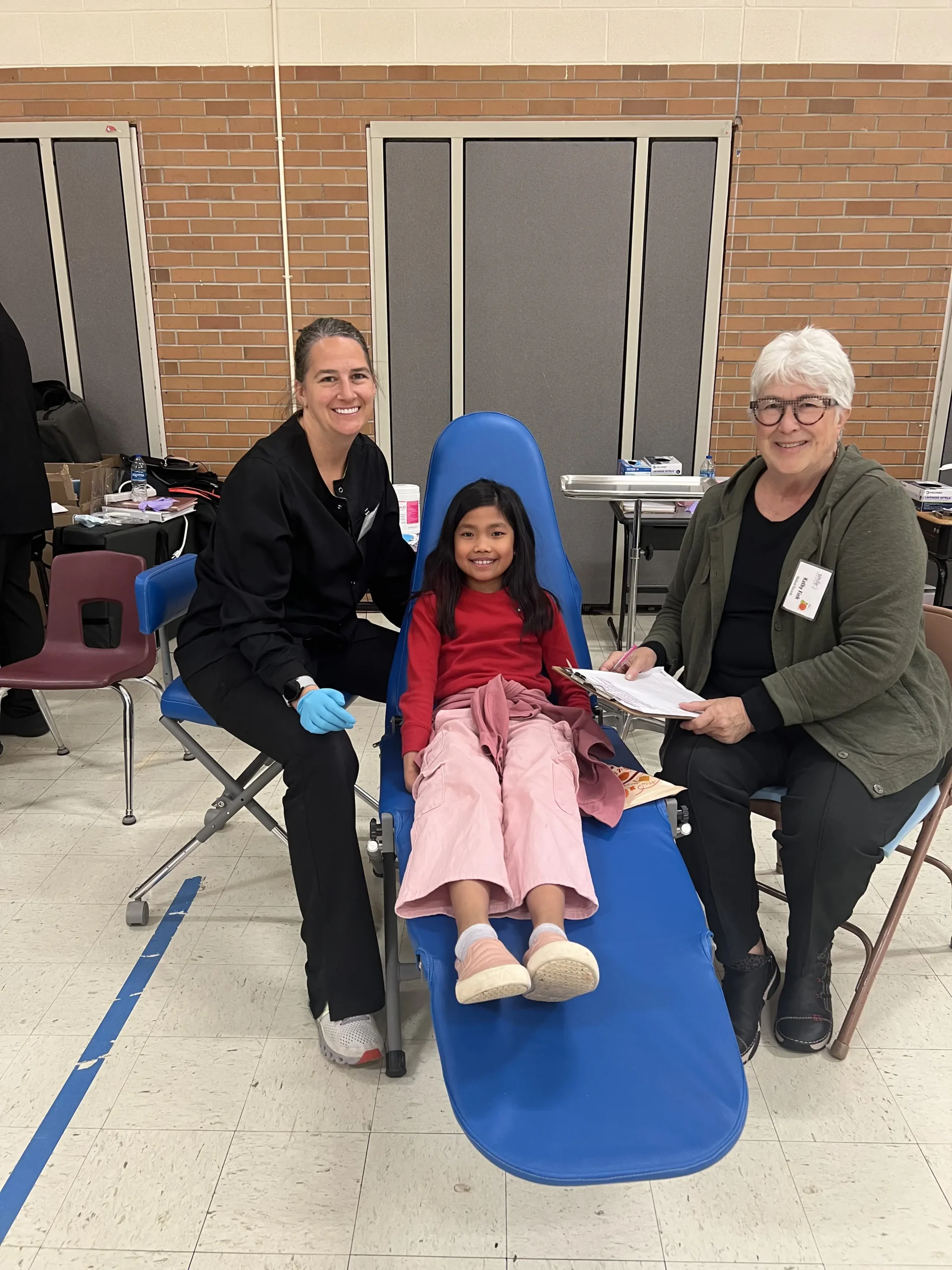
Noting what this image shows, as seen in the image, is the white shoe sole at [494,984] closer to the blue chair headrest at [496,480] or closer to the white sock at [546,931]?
the white sock at [546,931]

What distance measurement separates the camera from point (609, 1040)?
51.1 inches

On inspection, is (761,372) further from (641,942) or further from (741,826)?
(641,942)

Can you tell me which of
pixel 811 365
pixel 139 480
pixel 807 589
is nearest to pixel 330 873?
pixel 807 589

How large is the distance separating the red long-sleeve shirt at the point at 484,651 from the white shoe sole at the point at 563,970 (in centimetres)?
74

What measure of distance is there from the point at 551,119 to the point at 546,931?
12.8ft

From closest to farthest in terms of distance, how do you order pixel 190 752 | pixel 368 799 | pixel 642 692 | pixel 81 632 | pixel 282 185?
pixel 642 692
pixel 190 752
pixel 368 799
pixel 81 632
pixel 282 185

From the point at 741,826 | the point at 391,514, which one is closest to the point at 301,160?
the point at 391,514

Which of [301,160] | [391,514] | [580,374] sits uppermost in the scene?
[301,160]

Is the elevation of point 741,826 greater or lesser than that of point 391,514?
lesser

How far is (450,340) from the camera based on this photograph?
4.37 m

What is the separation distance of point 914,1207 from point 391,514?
1737 mm

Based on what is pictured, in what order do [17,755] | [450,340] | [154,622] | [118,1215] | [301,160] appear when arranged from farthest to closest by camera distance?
1. [450,340]
2. [301,160]
3. [17,755]
4. [154,622]
5. [118,1215]

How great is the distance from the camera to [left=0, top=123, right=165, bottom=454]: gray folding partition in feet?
13.6

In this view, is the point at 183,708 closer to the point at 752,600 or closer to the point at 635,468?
the point at 752,600
